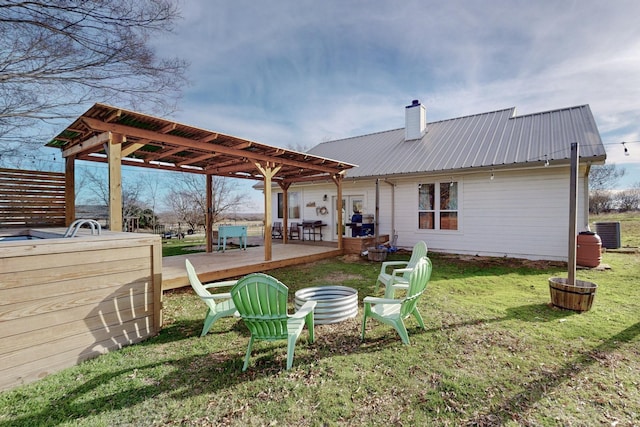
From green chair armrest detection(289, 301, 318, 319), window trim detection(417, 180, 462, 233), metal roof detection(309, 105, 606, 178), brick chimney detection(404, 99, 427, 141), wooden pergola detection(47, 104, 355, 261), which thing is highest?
brick chimney detection(404, 99, 427, 141)

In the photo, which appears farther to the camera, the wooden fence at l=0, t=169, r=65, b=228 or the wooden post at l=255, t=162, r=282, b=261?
the wooden post at l=255, t=162, r=282, b=261

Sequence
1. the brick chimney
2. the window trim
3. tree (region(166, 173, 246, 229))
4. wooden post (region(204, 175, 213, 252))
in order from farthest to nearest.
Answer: tree (region(166, 173, 246, 229))
the brick chimney
the window trim
wooden post (region(204, 175, 213, 252))

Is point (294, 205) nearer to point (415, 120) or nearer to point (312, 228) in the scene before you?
point (312, 228)

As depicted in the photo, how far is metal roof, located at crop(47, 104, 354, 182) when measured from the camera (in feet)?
14.3

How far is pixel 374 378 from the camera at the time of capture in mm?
2641

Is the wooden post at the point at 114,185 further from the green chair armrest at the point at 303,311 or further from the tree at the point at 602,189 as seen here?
the tree at the point at 602,189

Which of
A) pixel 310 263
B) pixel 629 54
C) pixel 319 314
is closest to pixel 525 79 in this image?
pixel 629 54

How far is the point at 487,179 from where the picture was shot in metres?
8.73

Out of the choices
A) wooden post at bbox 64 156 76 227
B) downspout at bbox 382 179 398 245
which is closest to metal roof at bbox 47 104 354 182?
wooden post at bbox 64 156 76 227

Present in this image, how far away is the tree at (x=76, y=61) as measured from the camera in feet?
18.0

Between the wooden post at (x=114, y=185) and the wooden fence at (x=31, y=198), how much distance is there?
3651 millimetres

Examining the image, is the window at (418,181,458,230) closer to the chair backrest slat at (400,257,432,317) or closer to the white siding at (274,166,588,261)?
the white siding at (274,166,588,261)

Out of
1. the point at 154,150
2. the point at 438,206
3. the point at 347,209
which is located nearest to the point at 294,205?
the point at 347,209

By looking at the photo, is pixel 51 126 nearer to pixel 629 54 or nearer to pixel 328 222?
pixel 328 222
